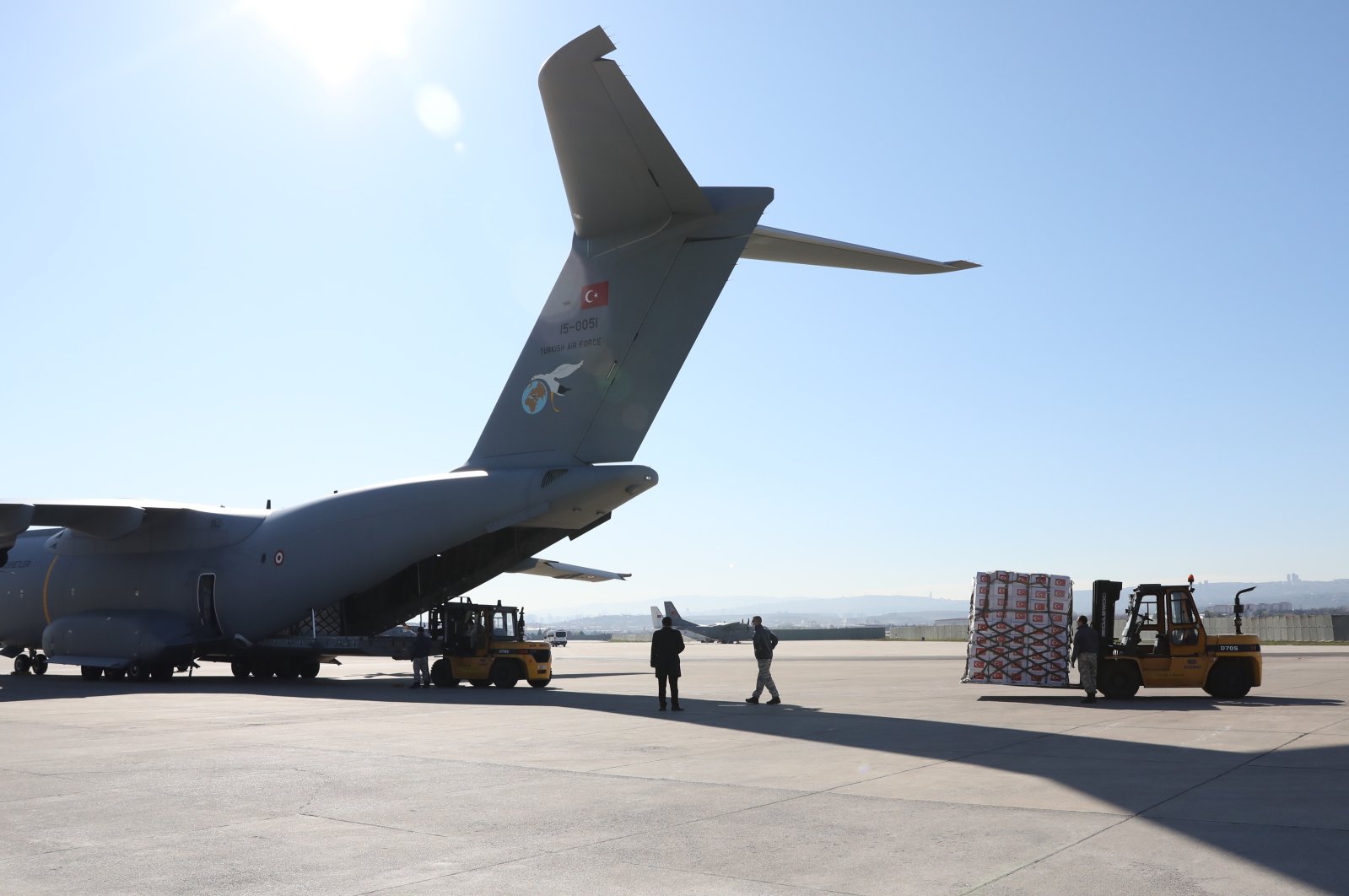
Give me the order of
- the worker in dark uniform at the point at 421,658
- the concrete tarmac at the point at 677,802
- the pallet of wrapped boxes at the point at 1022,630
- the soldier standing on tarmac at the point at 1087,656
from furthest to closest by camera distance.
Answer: the worker in dark uniform at the point at 421,658 < the pallet of wrapped boxes at the point at 1022,630 < the soldier standing on tarmac at the point at 1087,656 < the concrete tarmac at the point at 677,802

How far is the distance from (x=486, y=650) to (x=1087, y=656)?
35.9ft

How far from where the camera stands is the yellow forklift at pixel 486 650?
2188 centimetres

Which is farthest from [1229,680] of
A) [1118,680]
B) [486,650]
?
[486,650]

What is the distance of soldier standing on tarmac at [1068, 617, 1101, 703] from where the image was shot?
17.3 m

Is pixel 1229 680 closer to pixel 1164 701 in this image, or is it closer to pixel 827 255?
pixel 1164 701

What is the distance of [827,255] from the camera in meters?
19.2

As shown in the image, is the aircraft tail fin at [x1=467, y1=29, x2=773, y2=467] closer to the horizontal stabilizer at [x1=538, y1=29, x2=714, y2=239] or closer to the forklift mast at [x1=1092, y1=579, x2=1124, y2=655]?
the horizontal stabilizer at [x1=538, y1=29, x2=714, y2=239]

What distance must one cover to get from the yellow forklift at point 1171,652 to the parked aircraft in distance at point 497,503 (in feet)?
21.0

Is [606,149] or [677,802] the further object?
[606,149]

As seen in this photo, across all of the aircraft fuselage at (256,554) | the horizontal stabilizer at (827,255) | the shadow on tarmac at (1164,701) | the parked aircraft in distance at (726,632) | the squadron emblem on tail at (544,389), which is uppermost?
the horizontal stabilizer at (827,255)

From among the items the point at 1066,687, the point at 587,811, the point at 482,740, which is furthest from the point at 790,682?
the point at 587,811

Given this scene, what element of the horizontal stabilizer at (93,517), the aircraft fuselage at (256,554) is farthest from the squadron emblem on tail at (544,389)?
the horizontal stabilizer at (93,517)

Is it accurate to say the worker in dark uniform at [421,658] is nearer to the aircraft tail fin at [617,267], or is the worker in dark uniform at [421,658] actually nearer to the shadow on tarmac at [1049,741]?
the shadow on tarmac at [1049,741]

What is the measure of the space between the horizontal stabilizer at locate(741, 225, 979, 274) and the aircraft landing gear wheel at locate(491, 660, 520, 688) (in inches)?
351
